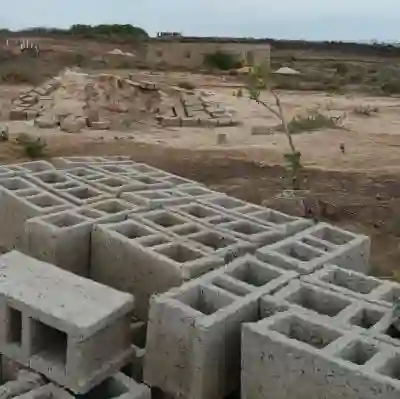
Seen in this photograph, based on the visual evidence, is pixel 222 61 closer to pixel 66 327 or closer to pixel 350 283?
pixel 350 283

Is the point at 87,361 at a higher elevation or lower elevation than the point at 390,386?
lower

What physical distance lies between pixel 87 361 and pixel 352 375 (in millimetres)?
1403

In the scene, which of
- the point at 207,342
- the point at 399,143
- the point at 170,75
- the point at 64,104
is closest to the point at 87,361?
the point at 207,342

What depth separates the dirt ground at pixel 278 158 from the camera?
8.30 metres

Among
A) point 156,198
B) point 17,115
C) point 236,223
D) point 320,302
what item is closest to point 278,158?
point 156,198

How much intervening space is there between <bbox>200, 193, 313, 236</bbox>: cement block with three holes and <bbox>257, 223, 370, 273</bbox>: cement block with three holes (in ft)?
0.40

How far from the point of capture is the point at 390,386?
296cm

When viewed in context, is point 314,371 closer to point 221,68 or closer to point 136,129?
point 136,129

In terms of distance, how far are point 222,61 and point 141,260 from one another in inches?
1050

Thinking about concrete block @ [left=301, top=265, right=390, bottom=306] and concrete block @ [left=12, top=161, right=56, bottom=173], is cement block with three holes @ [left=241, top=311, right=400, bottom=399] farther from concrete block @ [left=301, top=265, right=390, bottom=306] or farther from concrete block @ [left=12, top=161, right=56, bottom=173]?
concrete block @ [left=12, top=161, right=56, bottom=173]

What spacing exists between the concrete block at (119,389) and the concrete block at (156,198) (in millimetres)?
2030

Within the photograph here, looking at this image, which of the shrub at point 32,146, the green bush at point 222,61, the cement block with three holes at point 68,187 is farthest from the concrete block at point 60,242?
the green bush at point 222,61

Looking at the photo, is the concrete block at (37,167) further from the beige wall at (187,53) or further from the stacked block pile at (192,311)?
the beige wall at (187,53)

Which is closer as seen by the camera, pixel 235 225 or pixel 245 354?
pixel 245 354
